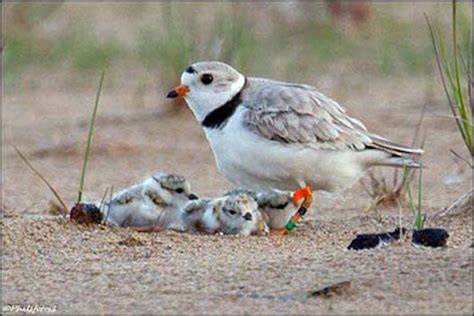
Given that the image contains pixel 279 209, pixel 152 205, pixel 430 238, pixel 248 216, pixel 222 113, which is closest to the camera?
pixel 430 238

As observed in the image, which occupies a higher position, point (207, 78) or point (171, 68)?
point (207, 78)

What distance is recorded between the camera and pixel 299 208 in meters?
6.11

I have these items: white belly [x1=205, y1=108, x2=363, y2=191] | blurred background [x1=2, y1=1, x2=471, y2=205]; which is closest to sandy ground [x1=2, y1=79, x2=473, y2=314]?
blurred background [x1=2, y1=1, x2=471, y2=205]

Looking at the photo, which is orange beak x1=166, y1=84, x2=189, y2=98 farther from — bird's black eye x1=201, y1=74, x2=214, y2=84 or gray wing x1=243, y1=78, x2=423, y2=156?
gray wing x1=243, y1=78, x2=423, y2=156

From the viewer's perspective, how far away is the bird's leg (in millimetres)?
6016

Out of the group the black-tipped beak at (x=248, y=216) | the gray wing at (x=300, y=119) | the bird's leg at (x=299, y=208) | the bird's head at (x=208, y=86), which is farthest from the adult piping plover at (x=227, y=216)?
the bird's head at (x=208, y=86)

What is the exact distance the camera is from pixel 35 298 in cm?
440

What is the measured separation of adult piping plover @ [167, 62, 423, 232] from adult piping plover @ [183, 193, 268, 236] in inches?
10.5

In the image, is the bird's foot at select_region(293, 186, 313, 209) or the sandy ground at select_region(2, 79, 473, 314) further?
the bird's foot at select_region(293, 186, 313, 209)

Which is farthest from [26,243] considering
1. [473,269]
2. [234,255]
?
[473,269]

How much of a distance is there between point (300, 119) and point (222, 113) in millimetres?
341

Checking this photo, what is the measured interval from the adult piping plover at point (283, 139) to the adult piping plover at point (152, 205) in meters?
0.26

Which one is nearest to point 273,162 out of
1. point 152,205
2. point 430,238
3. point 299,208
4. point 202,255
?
point 299,208

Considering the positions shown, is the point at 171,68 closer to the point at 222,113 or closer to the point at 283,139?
the point at 222,113
